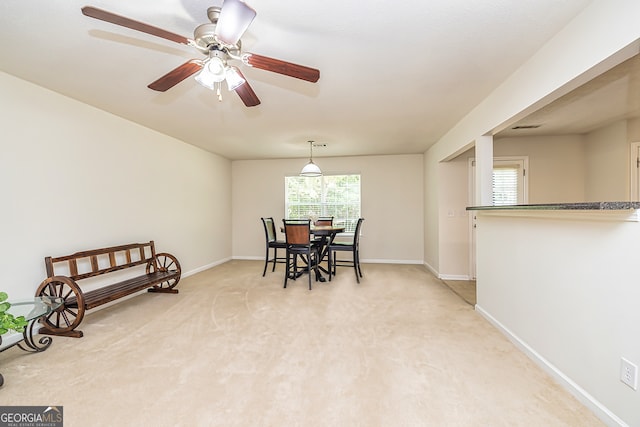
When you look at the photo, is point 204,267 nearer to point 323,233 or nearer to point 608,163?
point 323,233

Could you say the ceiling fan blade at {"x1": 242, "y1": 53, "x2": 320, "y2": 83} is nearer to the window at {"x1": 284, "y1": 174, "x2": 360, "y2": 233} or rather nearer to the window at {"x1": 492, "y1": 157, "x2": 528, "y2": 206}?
the window at {"x1": 492, "y1": 157, "x2": 528, "y2": 206}

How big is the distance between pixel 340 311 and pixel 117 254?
109 inches

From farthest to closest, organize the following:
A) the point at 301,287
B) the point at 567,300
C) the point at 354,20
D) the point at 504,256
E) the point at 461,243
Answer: the point at 461,243
the point at 301,287
the point at 504,256
the point at 567,300
the point at 354,20

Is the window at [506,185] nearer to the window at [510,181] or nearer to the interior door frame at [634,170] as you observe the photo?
the window at [510,181]

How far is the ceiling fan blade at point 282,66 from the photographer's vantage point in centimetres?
157

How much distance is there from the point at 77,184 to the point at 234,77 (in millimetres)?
2446

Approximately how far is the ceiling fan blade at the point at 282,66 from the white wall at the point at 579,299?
1813mm

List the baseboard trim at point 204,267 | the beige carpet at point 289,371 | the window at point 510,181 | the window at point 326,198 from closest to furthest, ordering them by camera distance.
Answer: the beige carpet at point 289,371, the window at point 510,181, the baseboard trim at point 204,267, the window at point 326,198

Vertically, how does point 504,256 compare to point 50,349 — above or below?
above

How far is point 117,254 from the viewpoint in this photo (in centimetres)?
330

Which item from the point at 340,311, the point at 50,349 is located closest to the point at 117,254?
the point at 50,349

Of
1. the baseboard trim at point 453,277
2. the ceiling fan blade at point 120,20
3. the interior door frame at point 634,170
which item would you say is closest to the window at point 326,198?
the baseboard trim at point 453,277

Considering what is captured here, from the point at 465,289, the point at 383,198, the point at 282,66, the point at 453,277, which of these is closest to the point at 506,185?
the point at 453,277

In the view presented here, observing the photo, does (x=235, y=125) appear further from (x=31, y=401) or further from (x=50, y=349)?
(x=31, y=401)
